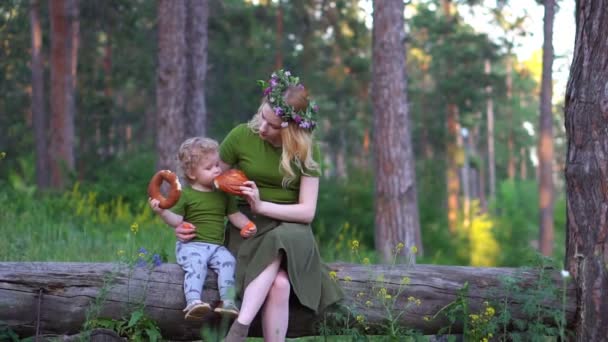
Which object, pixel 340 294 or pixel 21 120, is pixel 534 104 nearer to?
pixel 21 120

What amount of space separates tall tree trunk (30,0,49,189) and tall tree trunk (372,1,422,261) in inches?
443

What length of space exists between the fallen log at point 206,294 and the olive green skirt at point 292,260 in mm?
163

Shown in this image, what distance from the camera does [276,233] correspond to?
191 inches

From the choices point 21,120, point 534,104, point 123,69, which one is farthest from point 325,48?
point 534,104

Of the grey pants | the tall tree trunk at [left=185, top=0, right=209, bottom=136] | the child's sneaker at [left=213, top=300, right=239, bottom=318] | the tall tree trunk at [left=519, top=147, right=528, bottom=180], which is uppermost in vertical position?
the tall tree trunk at [left=185, top=0, right=209, bottom=136]

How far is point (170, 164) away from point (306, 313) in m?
7.65

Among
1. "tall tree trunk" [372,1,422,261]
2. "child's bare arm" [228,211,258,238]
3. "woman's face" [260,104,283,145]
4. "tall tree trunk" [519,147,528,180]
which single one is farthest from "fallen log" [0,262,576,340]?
"tall tree trunk" [519,147,528,180]

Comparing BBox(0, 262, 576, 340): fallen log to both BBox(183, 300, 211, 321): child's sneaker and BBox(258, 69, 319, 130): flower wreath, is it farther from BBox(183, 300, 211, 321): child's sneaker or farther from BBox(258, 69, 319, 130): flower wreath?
BBox(258, 69, 319, 130): flower wreath

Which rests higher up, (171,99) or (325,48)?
(325,48)

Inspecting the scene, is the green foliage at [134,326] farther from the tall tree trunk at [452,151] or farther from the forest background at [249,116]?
the tall tree trunk at [452,151]

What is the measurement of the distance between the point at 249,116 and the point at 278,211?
94.7ft

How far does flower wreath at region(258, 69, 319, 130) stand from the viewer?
492 centimetres

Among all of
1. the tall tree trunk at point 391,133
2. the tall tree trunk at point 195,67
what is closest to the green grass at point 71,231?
the tall tree trunk at point 195,67

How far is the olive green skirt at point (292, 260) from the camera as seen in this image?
4.80m
